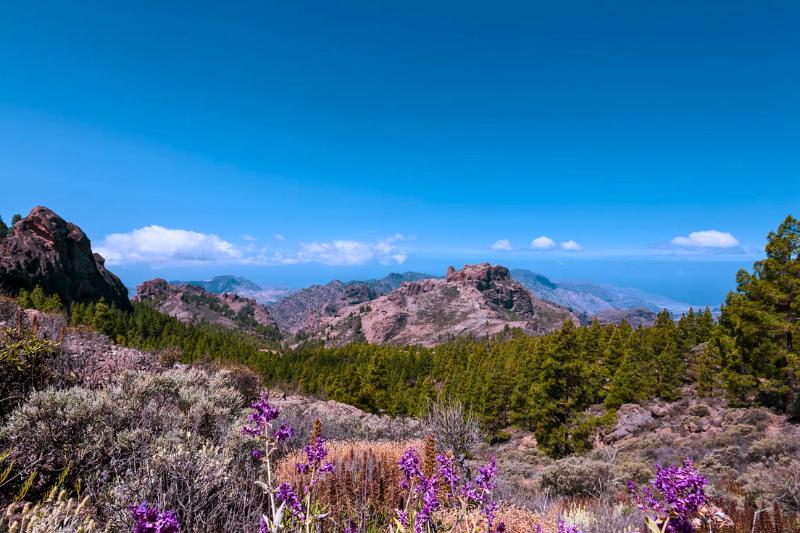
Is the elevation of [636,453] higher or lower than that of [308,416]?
lower

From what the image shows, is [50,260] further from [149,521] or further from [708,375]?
[708,375]

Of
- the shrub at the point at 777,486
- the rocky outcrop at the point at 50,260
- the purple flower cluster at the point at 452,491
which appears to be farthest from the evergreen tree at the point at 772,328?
the rocky outcrop at the point at 50,260

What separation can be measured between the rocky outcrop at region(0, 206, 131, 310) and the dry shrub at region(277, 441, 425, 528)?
88.7 meters

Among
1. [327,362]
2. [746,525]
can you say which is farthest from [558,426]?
[327,362]

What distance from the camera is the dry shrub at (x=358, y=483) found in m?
6.66

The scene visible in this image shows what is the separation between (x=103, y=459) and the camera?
20.3ft

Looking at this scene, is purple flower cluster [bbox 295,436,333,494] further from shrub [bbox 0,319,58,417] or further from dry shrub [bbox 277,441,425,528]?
shrub [bbox 0,319,58,417]

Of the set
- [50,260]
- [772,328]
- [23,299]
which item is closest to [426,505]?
[772,328]

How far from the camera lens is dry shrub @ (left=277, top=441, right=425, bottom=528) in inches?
262

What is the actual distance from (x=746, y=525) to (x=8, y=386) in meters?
14.2

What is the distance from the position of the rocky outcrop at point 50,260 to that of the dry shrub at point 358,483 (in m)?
88.7

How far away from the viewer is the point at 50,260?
274 feet

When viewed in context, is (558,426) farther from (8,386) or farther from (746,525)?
(8,386)

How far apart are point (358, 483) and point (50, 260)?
109 meters
